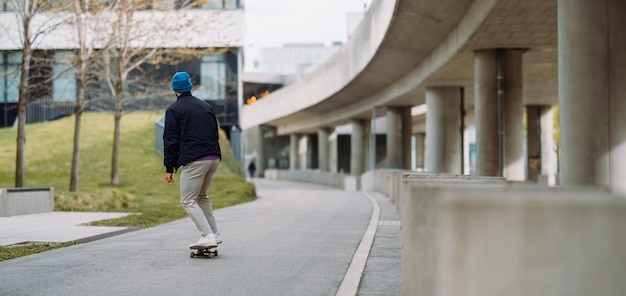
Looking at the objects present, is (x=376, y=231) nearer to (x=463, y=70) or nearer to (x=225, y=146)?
(x=463, y=70)

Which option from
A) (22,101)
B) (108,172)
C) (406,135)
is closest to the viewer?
(22,101)

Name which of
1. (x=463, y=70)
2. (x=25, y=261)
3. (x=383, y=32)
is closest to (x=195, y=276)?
(x=25, y=261)

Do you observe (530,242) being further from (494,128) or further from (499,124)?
(494,128)

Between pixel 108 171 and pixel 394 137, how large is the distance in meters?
19.6

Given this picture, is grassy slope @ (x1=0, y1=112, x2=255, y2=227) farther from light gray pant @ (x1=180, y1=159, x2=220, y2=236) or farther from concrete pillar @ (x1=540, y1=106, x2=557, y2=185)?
concrete pillar @ (x1=540, y1=106, x2=557, y2=185)

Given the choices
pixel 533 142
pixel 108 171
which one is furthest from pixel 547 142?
pixel 108 171

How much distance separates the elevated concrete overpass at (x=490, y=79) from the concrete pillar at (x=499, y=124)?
0.11 ft

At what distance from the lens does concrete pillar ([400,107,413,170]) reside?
4781 cm

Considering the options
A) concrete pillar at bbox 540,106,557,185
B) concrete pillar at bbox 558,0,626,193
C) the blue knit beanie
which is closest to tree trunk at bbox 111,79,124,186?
concrete pillar at bbox 558,0,626,193

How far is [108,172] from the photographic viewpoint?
33.7 metres

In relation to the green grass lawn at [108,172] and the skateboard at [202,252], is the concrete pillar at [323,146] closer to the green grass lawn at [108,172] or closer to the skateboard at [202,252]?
the green grass lawn at [108,172]

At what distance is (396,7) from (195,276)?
51.4 feet

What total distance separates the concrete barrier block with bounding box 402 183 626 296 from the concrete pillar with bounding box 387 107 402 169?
1723 inches

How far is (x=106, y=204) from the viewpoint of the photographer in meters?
19.9
